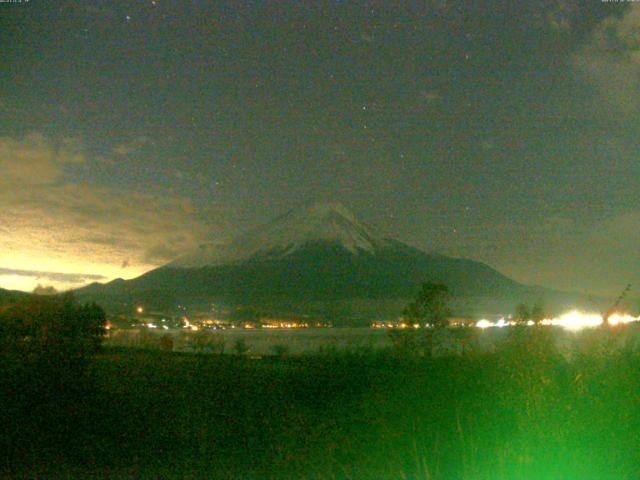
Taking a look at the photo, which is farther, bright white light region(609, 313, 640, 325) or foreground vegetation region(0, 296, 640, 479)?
bright white light region(609, 313, 640, 325)

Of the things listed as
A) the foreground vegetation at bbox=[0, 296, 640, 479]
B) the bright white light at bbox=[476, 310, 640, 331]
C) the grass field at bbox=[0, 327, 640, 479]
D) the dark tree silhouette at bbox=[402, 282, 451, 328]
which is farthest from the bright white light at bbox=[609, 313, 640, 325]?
the dark tree silhouette at bbox=[402, 282, 451, 328]

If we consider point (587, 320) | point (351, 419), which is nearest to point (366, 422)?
point (351, 419)

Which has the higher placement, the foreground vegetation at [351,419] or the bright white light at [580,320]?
the bright white light at [580,320]

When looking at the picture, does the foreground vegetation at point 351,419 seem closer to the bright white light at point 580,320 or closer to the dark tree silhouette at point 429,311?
the bright white light at point 580,320

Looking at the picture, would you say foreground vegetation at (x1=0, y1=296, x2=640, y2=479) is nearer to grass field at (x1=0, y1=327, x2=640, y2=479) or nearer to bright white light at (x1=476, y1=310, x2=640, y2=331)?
grass field at (x1=0, y1=327, x2=640, y2=479)

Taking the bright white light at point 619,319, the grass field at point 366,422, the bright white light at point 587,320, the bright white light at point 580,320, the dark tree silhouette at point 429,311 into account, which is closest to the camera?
the grass field at point 366,422

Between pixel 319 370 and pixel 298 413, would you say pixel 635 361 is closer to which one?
pixel 298 413

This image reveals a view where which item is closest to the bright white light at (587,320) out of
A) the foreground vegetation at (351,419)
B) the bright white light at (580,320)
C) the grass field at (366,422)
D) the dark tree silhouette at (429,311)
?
the bright white light at (580,320)
